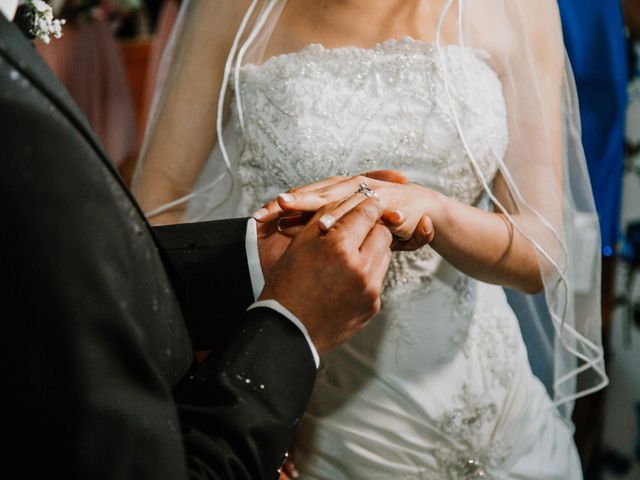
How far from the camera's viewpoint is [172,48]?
51.3 inches

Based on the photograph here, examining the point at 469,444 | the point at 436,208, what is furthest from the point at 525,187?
the point at 469,444

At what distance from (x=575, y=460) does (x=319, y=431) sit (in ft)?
1.47

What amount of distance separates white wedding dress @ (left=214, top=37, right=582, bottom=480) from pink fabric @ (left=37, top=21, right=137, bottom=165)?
1.83m

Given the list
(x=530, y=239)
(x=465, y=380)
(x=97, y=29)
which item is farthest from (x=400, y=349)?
(x=97, y=29)

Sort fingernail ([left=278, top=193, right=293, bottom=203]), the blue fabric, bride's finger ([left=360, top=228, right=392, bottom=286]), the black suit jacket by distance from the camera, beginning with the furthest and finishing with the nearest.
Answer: the blue fabric < fingernail ([left=278, top=193, right=293, bottom=203]) < bride's finger ([left=360, top=228, right=392, bottom=286]) < the black suit jacket

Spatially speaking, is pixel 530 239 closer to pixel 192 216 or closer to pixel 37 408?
pixel 192 216

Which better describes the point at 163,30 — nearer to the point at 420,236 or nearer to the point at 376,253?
the point at 420,236

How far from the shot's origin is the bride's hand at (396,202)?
826 millimetres

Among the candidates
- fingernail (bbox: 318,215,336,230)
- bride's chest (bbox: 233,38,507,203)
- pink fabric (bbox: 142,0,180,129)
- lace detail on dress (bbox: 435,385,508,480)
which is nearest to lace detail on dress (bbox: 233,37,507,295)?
bride's chest (bbox: 233,38,507,203)

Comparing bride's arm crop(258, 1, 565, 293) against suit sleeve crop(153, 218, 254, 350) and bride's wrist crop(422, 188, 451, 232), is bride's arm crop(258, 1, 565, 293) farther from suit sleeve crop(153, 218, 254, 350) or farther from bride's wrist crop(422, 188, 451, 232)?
suit sleeve crop(153, 218, 254, 350)

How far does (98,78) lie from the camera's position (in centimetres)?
274

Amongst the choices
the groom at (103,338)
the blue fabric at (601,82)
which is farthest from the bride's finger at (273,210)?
the blue fabric at (601,82)

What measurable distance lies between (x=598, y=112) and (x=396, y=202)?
80cm

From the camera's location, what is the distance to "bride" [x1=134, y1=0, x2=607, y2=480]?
1.04 meters
